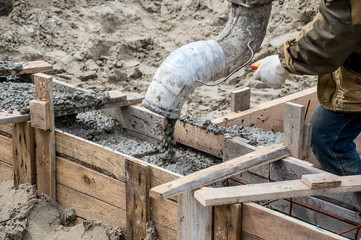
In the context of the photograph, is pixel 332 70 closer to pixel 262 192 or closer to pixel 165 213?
pixel 262 192

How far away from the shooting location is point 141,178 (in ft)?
11.4

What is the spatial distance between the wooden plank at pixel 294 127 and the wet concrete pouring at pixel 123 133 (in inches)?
19.4

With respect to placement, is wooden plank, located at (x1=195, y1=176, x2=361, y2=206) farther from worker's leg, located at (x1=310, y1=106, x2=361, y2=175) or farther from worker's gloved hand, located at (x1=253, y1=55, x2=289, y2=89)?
worker's gloved hand, located at (x1=253, y1=55, x2=289, y2=89)

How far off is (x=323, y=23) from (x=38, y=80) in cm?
194

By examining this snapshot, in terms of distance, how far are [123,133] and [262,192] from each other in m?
1.93

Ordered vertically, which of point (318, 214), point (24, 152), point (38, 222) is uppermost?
point (24, 152)

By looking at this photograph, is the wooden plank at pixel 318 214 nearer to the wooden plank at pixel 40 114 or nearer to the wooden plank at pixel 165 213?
the wooden plank at pixel 165 213

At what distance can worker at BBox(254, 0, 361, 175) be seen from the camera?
9.64 ft

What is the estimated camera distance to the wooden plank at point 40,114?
395cm

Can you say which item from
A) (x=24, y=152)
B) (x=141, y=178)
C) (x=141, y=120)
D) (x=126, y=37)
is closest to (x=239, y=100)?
(x=141, y=120)

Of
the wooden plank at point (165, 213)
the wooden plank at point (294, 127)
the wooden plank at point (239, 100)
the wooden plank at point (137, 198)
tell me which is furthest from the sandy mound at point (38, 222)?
the wooden plank at point (239, 100)

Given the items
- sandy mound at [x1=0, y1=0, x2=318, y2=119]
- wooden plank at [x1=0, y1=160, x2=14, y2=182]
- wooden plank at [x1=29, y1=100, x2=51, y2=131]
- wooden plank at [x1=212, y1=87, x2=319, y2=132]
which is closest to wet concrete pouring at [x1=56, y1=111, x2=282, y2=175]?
wooden plank at [x1=212, y1=87, x2=319, y2=132]

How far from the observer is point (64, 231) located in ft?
12.7

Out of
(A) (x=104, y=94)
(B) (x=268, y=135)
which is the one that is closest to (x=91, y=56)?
(A) (x=104, y=94)
